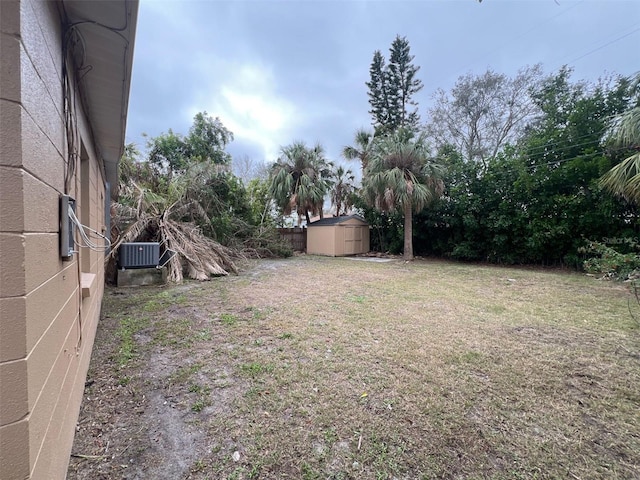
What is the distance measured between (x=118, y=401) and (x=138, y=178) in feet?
29.0

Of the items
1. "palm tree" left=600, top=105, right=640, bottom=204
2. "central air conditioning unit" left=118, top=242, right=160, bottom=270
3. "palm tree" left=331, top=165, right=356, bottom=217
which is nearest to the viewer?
"palm tree" left=600, top=105, right=640, bottom=204

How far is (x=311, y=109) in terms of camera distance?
63.1 ft

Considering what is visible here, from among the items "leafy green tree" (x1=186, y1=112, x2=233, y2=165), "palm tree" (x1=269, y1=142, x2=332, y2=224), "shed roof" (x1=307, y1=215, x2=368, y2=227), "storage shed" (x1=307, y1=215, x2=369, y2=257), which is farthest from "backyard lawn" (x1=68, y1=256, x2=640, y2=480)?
"leafy green tree" (x1=186, y1=112, x2=233, y2=165)

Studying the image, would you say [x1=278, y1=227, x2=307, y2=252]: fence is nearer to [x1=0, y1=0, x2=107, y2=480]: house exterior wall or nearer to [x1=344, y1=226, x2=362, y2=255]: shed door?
[x1=344, y1=226, x2=362, y2=255]: shed door

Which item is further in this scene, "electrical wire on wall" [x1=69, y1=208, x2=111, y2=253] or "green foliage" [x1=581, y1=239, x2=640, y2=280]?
"green foliage" [x1=581, y1=239, x2=640, y2=280]

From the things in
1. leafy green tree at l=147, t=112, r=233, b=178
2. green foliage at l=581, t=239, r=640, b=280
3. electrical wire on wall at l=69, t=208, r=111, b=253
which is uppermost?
leafy green tree at l=147, t=112, r=233, b=178

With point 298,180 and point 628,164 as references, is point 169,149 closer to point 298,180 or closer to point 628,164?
point 298,180

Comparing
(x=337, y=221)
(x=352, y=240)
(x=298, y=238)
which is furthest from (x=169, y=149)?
(x=352, y=240)

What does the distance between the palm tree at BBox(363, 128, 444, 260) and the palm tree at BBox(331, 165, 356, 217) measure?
4436 mm

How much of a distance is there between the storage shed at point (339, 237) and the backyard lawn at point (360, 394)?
9.06 meters

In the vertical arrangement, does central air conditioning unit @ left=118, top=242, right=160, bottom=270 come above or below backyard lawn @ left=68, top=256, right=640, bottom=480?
above

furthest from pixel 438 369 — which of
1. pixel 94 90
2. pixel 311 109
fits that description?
pixel 311 109

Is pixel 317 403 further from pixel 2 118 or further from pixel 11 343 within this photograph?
pixel 2 118

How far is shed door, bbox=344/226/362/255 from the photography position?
45.5 ft
